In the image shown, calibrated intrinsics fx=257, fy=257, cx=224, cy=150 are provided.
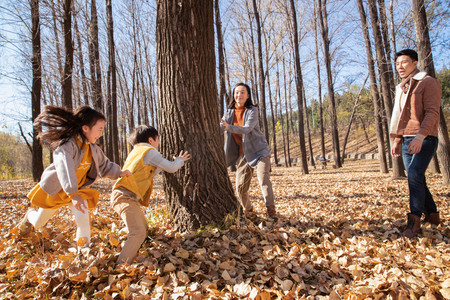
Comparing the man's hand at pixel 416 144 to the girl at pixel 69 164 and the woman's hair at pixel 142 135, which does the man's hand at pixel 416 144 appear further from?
the girl at pixel 69 164

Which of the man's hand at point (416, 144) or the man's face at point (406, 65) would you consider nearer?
the man's hand at point (416, 144)

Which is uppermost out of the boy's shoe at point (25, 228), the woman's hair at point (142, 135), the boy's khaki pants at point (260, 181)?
the woman's hair at point (142, 135)

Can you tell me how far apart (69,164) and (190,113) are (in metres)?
1.31

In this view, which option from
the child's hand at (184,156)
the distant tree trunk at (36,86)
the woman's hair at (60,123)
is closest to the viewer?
the woman's hair at (60,123)

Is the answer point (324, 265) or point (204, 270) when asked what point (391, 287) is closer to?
point (324, 265)

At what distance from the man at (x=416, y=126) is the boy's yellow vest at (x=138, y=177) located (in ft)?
9.24

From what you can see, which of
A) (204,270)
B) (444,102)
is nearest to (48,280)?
(204,270)

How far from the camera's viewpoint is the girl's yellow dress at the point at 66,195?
2.50 m

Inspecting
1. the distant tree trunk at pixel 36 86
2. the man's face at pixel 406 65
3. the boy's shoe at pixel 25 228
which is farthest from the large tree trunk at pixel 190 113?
the distant tree trunk at pixel 36 86

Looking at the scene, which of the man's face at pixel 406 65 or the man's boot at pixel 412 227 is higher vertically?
the man's face at pixel 406 65

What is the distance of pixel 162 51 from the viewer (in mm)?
3027

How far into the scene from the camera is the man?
277 cm

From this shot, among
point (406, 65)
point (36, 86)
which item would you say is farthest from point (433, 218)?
point (36, 86)

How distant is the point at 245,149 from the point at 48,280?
2.51 metres
